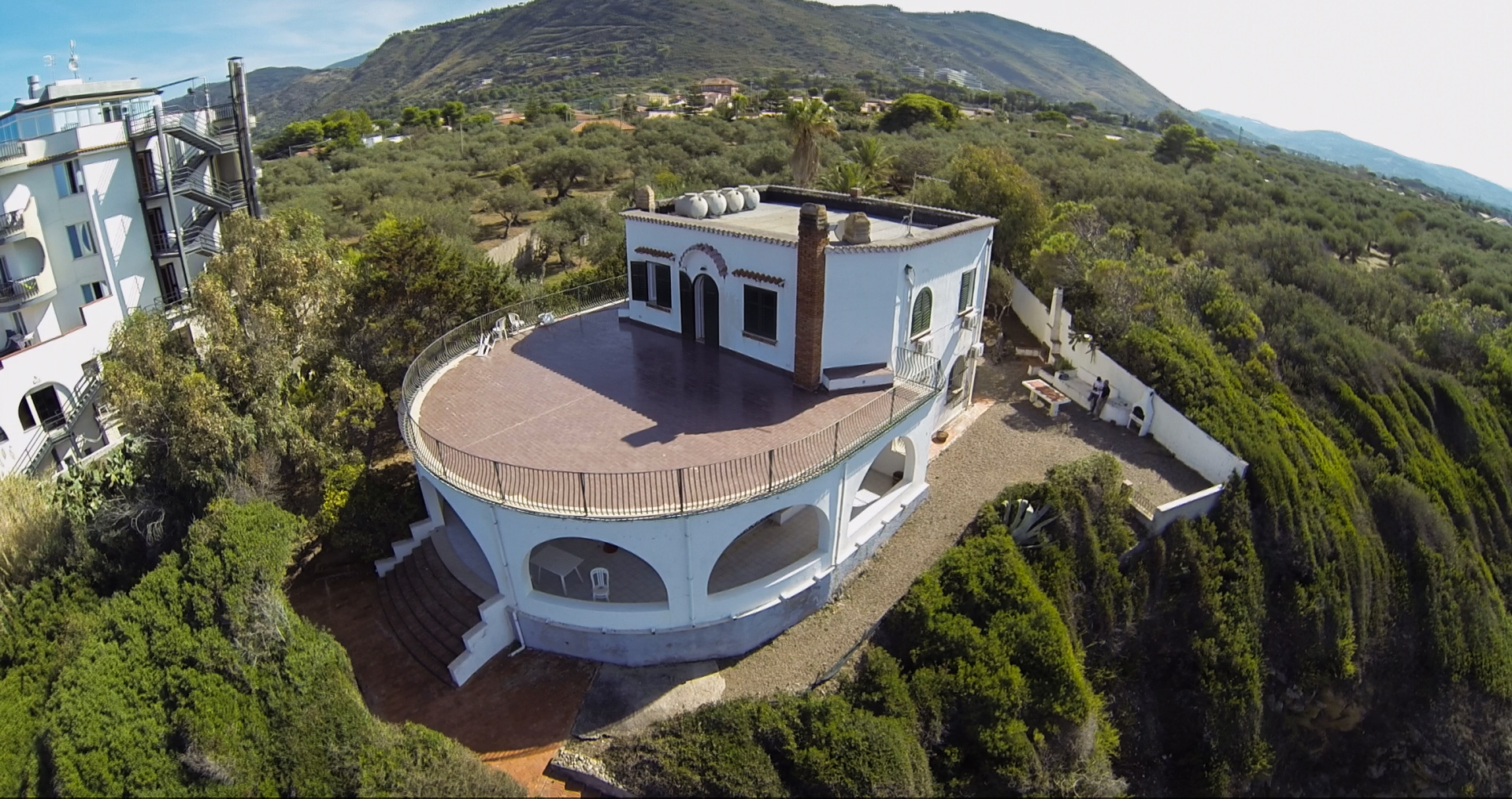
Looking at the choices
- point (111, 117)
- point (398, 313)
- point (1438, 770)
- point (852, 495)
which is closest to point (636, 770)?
point (852, 495)

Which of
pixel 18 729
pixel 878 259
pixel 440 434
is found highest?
pixel 878 259

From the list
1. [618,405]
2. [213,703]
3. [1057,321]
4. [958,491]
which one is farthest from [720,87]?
[213,703]

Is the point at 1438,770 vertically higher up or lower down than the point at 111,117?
lower down

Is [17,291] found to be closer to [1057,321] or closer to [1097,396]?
[1057,321]

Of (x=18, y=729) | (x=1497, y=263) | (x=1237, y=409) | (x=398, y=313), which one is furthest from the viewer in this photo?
(x=1497, y=263)

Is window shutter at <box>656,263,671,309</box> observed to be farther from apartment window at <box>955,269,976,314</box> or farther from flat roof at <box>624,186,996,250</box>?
Answer: apartment window at <box>955,269,976,314</box>

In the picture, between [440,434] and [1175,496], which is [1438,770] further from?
[440,434]
